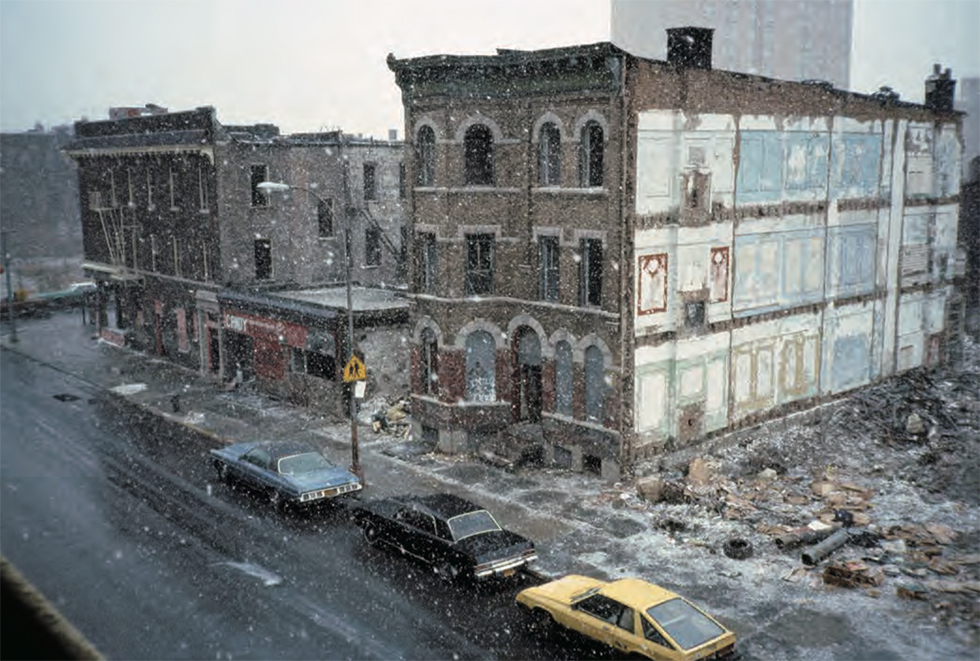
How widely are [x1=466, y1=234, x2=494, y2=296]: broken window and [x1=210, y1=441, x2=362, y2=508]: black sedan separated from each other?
23.9ft

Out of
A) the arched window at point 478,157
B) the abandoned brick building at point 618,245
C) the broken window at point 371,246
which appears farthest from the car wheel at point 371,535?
the broken window at point 371,246

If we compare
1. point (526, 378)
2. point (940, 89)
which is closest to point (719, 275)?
point (526, 378)

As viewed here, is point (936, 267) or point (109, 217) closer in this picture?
point (936, 267)

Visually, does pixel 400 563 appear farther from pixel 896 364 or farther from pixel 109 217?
pixel 109 217

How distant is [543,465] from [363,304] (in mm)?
11413

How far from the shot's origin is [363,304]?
1351 inches

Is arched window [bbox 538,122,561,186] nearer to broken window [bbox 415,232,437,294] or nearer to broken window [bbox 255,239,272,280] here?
broken window [bbox 415,232,437,294]

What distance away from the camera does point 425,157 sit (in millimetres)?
27594

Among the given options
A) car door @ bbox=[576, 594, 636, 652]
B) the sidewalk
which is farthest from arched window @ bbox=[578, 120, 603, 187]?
car door @ bbox=[576, 594, 636, 652]

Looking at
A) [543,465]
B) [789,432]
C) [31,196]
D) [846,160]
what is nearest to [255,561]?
[543,465]

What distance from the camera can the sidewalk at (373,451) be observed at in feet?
69.7

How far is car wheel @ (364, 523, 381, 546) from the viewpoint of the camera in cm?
2006

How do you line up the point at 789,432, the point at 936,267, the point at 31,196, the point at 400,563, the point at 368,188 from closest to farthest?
the point at 400,563 → the point at 789,432 → the point at 936,267 → the point at 368,188 → the point at 31,196

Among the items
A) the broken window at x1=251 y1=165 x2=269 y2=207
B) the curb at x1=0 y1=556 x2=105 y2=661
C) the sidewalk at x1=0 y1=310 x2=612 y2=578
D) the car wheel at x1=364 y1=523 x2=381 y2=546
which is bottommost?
the sidewalk at x1=0 y1=310 x2=612 y2=578
